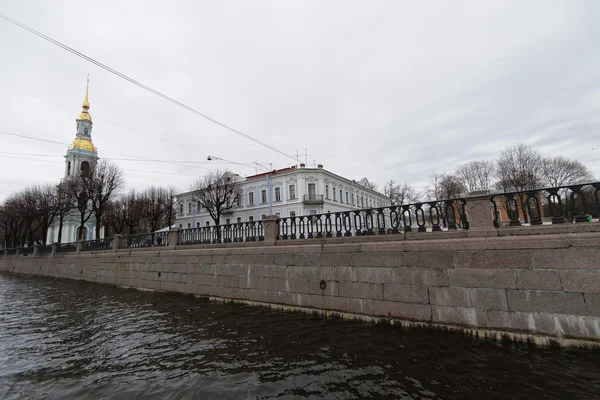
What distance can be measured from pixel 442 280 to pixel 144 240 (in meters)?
14.9

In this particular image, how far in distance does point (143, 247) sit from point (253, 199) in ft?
73.3

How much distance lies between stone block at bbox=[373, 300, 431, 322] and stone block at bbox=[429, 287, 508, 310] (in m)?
0.29

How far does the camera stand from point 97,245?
18.6 meters

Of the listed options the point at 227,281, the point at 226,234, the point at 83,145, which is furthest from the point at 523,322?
the point at 83,145

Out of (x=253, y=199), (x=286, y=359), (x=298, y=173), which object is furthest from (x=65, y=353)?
(x=253, y=199)

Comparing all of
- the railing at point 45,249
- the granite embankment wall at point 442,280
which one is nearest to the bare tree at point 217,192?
the railing at point 45,249

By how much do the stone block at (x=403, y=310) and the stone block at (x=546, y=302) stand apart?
1.59 m

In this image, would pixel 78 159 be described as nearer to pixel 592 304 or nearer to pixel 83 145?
pixel 83 145

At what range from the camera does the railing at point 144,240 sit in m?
14.2

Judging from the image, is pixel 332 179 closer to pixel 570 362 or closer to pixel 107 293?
pixel 107 293

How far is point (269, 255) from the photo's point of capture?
9.13 meters

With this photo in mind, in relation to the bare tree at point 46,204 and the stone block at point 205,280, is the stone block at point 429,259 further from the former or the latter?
Result: the bare tree at point 46,204

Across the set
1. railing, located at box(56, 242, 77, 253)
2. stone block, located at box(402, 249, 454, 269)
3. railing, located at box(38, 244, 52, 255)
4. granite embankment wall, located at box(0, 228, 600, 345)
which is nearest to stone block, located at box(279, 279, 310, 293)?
granite embankment wall, located at box(0, 228, 600, 345)

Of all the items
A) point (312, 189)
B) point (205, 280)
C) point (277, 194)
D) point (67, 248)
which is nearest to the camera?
point (205, 280)
